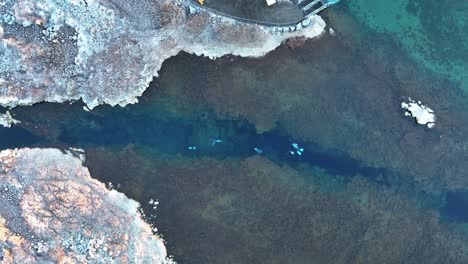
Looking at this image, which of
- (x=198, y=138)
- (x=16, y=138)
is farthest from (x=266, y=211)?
(x=16, y=138)

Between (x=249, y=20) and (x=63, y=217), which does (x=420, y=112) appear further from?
(x=63, y=217)

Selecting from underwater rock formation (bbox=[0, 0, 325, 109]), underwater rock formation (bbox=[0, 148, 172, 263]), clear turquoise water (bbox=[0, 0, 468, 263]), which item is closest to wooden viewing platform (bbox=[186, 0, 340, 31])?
underwater rock formation (bbox=[0, 0, 325, 109])

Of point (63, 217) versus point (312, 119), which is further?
point (312, 119)

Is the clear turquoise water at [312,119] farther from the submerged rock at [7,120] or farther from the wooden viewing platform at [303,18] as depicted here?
the wooden viewing platform at [303,18]

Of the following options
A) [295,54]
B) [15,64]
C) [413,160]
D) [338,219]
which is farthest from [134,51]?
[413,160]

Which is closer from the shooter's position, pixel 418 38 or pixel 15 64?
pixel 15 64

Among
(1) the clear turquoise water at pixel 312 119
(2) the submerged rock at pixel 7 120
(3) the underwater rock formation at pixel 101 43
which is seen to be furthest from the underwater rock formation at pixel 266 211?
(2) the submerged rock at pixel 7 120

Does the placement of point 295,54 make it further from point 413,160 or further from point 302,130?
point 413,160
